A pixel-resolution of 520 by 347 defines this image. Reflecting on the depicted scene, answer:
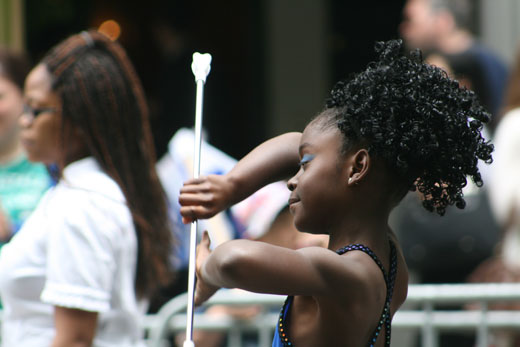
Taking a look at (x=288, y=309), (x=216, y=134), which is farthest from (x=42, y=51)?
(x=288, y=309)

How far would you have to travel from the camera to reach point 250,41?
8.55m

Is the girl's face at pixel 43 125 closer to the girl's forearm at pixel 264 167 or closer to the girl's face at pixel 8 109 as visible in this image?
the girl's forearm at pixel 264 167

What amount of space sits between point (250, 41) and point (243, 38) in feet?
0.25

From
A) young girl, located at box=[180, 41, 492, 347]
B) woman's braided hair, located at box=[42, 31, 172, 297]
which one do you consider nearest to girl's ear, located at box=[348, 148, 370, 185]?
young girl, located at box=[180, 41, 492, 347]

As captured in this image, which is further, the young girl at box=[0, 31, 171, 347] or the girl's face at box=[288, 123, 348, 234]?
the young girl at box=[0, 31, 171, 347]

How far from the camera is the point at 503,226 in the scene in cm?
486

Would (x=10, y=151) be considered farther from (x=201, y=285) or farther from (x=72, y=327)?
(x=201, y=285)

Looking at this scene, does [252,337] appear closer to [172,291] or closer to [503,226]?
[172,291]

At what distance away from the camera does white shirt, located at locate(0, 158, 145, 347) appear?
9.84 feet

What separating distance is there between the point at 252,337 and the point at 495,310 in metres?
1.22

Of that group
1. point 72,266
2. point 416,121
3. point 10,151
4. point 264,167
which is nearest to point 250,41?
point 10,151

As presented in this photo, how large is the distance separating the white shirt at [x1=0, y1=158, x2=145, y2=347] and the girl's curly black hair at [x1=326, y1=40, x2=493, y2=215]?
109cm

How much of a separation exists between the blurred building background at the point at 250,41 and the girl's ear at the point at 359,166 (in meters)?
5.52

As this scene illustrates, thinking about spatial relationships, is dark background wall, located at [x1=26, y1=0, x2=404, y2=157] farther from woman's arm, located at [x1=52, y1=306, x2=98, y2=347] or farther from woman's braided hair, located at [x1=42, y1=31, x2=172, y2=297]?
woman's arm, located at [x1=52, y1=306, x2=98, y2=347]
